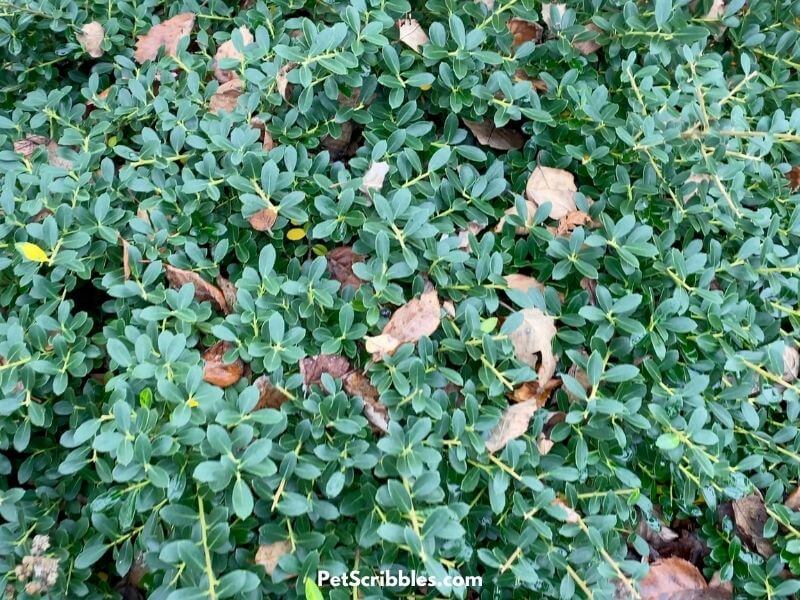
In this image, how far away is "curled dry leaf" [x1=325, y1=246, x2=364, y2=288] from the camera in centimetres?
172

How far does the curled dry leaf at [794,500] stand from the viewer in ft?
5.56

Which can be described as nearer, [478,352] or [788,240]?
[478,352]

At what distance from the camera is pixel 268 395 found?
1.53 m

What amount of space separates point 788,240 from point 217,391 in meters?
1.63

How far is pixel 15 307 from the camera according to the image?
1677 millimetres

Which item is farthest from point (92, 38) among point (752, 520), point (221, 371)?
point (752, 520)

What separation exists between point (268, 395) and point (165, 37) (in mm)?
1356

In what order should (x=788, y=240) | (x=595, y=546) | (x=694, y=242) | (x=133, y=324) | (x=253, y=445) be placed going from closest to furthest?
(x=253, y=445)
(x=595, y=546)
(x=133, y=324)
(x=694, y=242)
(x=788, y=240)

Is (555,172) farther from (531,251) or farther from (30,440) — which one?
(30,440)

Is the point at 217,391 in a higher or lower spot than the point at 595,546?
higher

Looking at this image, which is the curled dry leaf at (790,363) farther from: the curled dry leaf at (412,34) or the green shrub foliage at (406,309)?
the curled dry leaf at (412,34)

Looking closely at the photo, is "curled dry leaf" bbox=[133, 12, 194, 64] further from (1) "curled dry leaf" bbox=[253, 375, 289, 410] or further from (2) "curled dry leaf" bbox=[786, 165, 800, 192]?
(2) "curled dry leaf" bbox=[786, 165, 800, 192]

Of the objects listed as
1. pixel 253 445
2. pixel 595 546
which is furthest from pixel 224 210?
pixel 595 546

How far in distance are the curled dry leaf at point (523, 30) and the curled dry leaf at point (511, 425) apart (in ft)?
3.80
